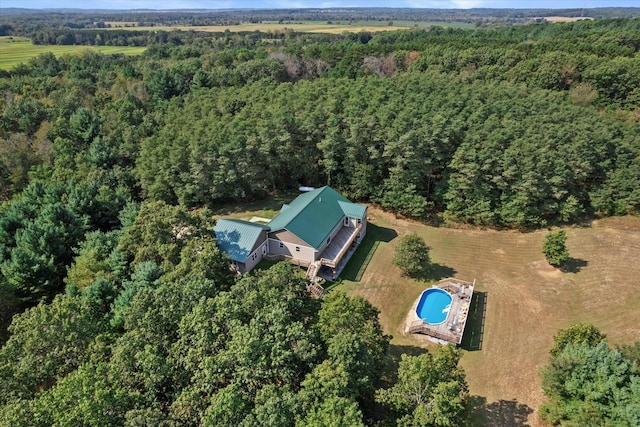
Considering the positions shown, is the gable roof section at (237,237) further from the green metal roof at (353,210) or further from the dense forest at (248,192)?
the green metal roof at (353,210)

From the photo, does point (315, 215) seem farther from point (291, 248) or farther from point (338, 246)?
point (291, 248)

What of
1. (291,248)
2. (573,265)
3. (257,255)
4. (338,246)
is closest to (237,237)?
(257,255)

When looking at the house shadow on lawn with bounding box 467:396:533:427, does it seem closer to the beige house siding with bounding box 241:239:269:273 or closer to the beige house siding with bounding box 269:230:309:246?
the beige house siding with bounding box 269:230:309:246

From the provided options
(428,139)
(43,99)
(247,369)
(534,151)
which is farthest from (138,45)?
(247,369)

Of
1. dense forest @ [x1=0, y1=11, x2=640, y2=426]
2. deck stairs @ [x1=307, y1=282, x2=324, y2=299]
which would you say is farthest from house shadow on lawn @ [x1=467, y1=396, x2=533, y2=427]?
deck stairs @ [x1=307, y1=282, x2=324, y2=299]

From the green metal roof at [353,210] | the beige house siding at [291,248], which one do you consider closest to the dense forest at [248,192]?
the green metal roof at [353,210]

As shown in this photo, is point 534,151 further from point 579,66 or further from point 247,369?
point 579,66

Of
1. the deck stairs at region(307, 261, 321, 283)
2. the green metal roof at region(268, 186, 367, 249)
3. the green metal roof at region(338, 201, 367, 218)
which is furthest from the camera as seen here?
the green metal roof at region(338, 201, 367, 218)

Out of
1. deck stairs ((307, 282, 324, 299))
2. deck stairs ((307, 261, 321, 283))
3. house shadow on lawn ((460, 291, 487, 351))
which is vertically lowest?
house shadow on lawn ((460, 291, 487, 351))
